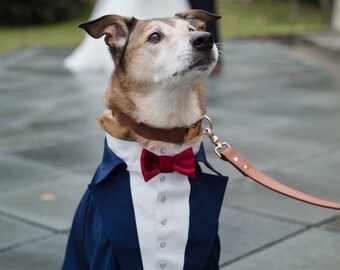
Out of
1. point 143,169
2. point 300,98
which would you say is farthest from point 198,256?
point 300,98

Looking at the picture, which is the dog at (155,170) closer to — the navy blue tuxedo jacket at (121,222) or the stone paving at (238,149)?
the navy blue tuxedo jacket at (121,222)

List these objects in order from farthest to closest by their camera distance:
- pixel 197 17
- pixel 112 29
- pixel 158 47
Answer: pixel 197 17, pixel 112 29, pixel 158 47

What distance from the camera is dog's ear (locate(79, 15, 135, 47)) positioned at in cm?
382

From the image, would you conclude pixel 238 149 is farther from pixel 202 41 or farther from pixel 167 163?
pixel 202 41

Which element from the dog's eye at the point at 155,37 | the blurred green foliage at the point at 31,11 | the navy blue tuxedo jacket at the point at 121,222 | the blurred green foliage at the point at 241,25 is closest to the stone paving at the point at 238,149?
the navy blue tuxedo jacket at the point at 121,222

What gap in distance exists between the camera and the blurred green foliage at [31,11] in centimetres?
2658

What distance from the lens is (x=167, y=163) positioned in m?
3.59

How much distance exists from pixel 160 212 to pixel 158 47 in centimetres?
79

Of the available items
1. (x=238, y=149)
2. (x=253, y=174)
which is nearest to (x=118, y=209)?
(x=253, y=174)

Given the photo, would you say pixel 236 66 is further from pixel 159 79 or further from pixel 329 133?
pixel 159 79

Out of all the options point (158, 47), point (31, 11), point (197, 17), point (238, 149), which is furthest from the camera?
point (31, 11)

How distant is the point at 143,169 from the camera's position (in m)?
3.53

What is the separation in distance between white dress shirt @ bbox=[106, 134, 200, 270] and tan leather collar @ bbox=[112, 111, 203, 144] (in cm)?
6

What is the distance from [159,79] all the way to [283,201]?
265 centimetres
